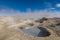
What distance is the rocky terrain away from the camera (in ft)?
32.5

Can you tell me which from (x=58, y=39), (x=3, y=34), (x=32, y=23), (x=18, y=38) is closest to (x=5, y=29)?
(x=3, y=34)

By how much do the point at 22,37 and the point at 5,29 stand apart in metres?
1.81

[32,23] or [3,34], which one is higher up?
[32,23]

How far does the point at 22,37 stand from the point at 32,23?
6.25 meters

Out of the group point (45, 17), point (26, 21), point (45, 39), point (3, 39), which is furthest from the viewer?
point (45, 17)

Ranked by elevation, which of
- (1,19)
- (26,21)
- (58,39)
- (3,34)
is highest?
(26,21)

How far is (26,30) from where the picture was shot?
43.0ft

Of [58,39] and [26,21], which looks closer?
[58,39]

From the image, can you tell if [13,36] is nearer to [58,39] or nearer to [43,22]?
[58,39]

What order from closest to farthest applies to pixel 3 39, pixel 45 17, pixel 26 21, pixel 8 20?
pixel 3 39 → pixel 8 20 → pixel 26 21 → pixel 45 17

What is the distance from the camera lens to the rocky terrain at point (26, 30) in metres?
9.91

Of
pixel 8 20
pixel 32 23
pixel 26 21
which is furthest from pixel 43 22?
pixel 8 20

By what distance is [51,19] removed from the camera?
15.8 meters

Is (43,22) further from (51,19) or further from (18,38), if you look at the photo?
(18,38)
